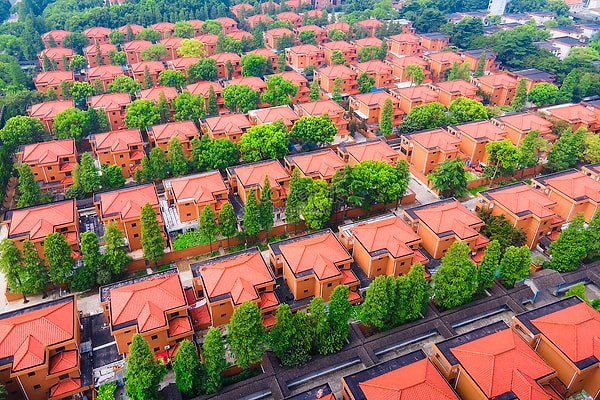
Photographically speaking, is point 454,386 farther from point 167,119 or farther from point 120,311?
point 167,119

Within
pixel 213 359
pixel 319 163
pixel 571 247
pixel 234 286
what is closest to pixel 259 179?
pixel 319 163

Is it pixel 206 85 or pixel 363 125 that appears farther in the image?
pixel 206 85

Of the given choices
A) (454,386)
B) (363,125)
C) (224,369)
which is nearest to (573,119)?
(363,125)

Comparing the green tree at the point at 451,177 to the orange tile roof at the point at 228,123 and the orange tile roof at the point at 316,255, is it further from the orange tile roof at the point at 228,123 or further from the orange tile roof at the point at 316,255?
the orange tile roof at the point at 228,123

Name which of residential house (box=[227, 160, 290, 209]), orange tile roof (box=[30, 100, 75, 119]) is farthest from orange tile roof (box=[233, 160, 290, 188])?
orange tile roof (box=[30, 100, 75, 119])

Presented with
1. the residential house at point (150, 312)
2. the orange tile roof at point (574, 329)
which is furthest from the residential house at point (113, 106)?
the orange tile roof at point (574, 329)

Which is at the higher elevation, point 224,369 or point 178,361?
point 178,361
